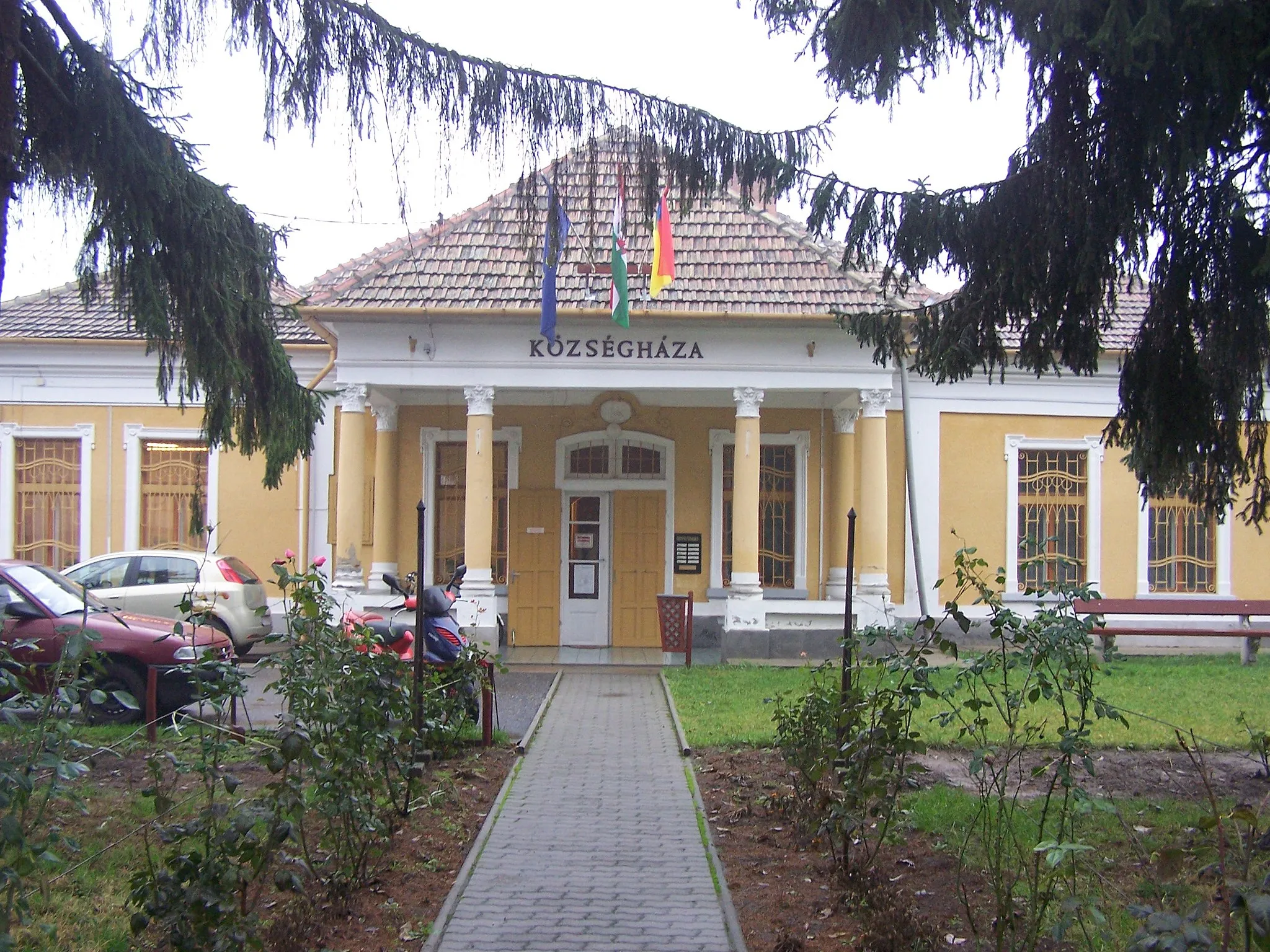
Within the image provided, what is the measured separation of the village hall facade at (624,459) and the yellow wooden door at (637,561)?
0.04 m

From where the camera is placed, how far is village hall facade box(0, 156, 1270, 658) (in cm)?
1485

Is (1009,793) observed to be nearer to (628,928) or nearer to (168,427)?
(628,928)

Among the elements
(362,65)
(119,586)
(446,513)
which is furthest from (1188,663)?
(119,586)

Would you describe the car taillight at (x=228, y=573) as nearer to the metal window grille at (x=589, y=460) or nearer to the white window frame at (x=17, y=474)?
the white window frame at (x=17, y=474)

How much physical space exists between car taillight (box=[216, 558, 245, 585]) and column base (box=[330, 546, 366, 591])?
4.63 ft

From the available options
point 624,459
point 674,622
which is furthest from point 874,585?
point 624,459

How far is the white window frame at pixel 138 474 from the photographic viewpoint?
17.2 metres

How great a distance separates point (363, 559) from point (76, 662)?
42.5ft

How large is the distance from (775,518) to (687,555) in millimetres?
1533

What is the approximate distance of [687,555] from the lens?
653 inches

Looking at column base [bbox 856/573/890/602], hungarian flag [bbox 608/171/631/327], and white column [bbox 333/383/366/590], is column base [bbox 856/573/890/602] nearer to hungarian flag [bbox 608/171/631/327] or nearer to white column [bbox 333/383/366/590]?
hungarian flag [bbox 608/171/631/327]

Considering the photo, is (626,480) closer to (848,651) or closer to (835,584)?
(835,584)

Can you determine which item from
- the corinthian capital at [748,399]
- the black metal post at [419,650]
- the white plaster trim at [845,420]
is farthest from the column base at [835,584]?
the black metal post at [419,650]

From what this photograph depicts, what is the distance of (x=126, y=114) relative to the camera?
22.0 feet
